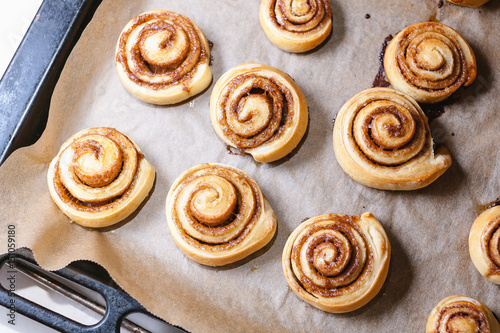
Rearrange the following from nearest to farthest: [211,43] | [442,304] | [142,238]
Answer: [442,304] → [142,238] → [211,43]

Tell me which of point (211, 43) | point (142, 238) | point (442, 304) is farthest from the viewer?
point (211, 43)

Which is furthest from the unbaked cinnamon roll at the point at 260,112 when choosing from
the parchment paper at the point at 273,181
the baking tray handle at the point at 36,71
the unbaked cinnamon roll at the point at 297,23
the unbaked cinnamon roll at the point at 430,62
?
the baking tray handle at the point at 36,71

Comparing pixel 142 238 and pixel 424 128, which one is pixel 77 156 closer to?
pixel 142 238

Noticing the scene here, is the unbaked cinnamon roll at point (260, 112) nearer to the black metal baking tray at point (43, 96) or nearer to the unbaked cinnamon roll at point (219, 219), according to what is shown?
the unbaked cinnamon roll at point (219, 219)

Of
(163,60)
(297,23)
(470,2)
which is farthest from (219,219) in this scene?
(470,2)

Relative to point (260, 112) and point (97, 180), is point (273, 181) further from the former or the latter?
point (97, 180)

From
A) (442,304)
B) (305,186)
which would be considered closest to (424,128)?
(305,186)

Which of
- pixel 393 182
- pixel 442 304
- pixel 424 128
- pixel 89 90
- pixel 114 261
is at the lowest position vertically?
pixel 442 304
